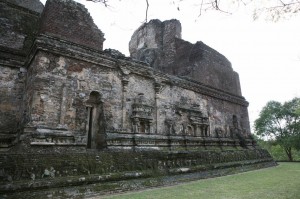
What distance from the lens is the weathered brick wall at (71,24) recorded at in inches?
323

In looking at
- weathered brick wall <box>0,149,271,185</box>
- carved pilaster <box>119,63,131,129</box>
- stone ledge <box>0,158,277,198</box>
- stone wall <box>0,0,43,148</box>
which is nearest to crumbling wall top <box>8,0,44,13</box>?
stone wall <box>0,0,43,148</box>

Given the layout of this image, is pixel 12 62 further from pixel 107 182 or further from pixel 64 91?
pixel 107 182

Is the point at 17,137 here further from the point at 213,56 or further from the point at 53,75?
the point at 213,56

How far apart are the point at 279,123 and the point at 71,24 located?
24634 millimetres

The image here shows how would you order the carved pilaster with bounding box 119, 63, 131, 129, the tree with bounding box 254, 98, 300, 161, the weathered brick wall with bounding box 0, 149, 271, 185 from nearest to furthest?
the weathered brick wall with bounding box 0, 149, 271, 185, the carved pilaster with bounding box 119, 63, 131, 129, the tree with bounding box 254, 98, 300, 161

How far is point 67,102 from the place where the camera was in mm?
7668

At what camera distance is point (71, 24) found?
8.66 meters

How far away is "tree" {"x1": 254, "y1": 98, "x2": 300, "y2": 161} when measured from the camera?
23.6m

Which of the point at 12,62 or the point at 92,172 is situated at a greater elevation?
the point at 12,62

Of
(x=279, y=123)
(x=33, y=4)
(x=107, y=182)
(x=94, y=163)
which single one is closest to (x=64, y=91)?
(x=94, y=163)

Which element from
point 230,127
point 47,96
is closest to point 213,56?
point 230,127

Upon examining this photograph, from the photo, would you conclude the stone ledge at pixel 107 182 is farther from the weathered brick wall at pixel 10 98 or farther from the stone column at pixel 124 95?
the weathered brick wall at pixel 10 98

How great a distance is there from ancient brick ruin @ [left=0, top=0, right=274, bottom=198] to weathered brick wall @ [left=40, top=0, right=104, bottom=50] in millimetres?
36

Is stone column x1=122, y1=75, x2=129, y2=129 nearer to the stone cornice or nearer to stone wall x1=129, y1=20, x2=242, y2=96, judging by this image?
the stone cornice
